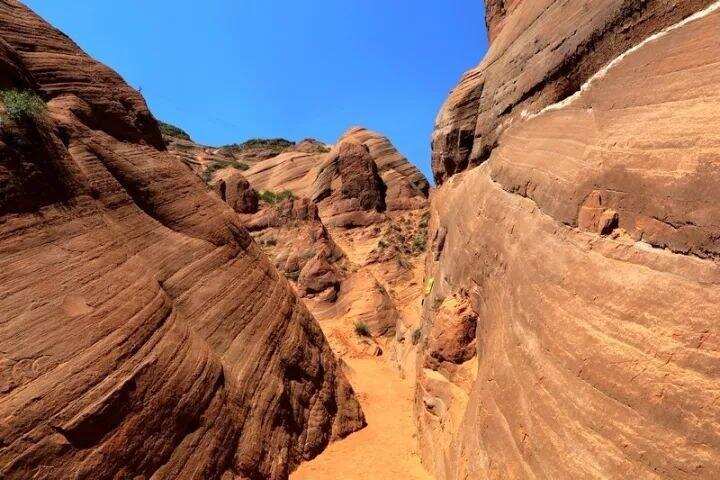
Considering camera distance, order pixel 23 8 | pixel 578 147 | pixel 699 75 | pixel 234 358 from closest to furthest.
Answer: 1. pixel 699 75
2. pixel 578 147
3. pixel 234 358
4. pixel 23 8

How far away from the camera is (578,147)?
6660 mm

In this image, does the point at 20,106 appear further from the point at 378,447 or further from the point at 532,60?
the point at 532,60

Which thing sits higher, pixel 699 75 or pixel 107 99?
pixel 107 99

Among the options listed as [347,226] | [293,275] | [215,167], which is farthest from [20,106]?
[215,167]

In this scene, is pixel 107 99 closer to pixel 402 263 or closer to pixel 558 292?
pixel 558 292

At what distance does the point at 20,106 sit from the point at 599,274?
8883 mm

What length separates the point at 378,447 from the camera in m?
10.7

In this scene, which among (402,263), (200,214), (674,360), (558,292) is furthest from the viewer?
(402,263)

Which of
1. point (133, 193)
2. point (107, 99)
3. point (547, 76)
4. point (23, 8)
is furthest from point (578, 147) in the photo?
point (23, 8)

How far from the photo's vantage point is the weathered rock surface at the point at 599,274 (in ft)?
13.5

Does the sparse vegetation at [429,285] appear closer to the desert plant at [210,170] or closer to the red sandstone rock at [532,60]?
the red sandstone rock at [532,60]

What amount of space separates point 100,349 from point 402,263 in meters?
22.4

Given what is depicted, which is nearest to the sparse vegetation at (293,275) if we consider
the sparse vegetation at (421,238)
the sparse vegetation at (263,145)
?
the sparse vegetation at (421,238)

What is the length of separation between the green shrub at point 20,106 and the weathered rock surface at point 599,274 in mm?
8351
